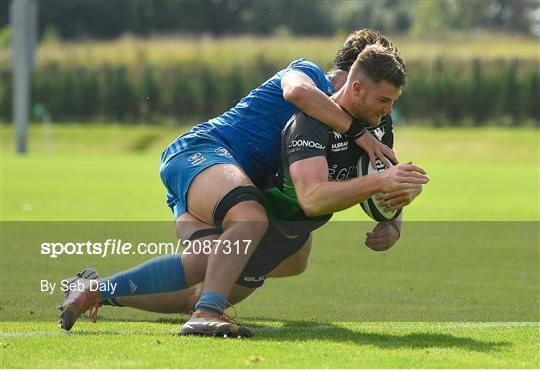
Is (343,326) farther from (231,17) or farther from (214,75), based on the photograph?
(231,17)

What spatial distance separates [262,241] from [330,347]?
46.6 inches

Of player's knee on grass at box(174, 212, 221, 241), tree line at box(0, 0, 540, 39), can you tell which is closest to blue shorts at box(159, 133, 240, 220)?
player's knee on grass at box(174, 212, 221, 241)

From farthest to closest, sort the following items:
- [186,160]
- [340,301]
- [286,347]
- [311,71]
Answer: [340,301]
[311,71]
[186,160]
[286,347]

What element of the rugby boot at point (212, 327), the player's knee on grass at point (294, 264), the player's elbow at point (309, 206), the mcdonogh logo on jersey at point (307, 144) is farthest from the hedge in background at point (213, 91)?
the rugby boot at point (212, 327)

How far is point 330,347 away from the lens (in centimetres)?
614

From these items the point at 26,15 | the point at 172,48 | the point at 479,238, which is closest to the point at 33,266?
the point at 479,238

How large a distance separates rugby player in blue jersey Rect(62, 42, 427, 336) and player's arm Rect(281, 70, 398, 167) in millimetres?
70

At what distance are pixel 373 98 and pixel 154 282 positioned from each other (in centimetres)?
179

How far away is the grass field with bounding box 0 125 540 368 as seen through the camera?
5.84 m

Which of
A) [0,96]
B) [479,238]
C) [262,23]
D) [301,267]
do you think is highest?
[301,267]

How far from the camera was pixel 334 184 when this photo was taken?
6.42 meters

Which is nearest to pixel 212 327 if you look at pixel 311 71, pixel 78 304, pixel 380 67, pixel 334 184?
pixel 78 304

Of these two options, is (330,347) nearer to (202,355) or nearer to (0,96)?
(202,355)

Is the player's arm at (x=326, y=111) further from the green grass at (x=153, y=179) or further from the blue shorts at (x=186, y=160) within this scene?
the green grass at (x=153, y=179)
